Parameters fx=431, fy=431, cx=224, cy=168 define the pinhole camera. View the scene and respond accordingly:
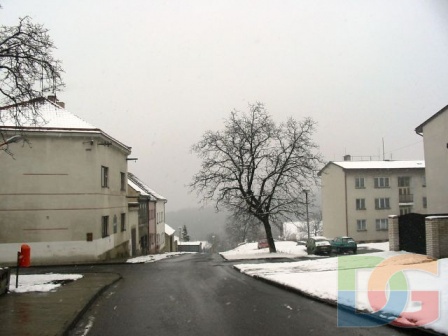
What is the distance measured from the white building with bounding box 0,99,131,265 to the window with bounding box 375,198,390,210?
3925 cm

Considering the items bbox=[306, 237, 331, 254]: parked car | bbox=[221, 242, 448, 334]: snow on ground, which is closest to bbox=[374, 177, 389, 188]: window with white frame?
bbox=[306, 237, 331, 254]: parked car

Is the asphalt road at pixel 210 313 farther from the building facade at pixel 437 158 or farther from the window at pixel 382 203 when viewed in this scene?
the window at pixel 382 203

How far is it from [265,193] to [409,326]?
96.2ft

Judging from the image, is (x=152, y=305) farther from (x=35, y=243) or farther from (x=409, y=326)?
(x=35, y=243)

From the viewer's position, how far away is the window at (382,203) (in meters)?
55.9

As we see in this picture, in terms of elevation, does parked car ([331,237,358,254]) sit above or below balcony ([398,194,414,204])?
below

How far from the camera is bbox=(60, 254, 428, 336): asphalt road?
7.61m

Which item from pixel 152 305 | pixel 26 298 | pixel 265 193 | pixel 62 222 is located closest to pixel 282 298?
pixel 152 305

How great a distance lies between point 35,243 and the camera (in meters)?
25.7

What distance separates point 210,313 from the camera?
921cm

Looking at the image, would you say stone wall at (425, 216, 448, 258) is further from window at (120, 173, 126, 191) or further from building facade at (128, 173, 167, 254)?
building facade at (128, 173, 167, 254)

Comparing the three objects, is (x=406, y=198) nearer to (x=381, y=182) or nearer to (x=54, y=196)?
(x=381, y=182)

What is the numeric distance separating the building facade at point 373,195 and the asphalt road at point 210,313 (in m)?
44.4

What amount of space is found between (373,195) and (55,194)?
41.9 m
